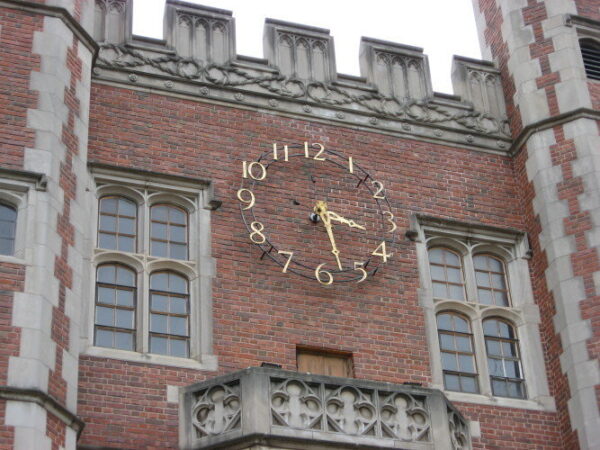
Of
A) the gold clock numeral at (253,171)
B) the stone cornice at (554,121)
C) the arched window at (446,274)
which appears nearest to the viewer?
the gold clock numeral at (253,171)

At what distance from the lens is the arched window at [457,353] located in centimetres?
1931

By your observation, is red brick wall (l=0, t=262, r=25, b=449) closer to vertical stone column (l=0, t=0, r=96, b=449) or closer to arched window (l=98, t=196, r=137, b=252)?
vertical stone column (l=0, t=0, r=96, b=449)

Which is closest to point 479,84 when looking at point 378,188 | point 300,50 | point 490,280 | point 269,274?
point 300,50

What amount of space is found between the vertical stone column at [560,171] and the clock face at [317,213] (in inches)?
94.5

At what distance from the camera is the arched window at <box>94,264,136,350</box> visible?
58.9 feet

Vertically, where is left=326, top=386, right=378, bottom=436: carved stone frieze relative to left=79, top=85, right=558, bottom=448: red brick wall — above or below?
below

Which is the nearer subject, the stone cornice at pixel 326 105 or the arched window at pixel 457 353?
the arched window at pixel 457 353

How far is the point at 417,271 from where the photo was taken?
20.0 meters

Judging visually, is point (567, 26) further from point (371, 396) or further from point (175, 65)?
point (371, 396)

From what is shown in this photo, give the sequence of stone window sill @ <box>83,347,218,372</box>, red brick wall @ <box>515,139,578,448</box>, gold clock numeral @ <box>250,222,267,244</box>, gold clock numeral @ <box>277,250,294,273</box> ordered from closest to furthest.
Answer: stone window sill @ <box>83,347,218,372</box> < red brick wall @ <box>515,139,578,448</box> < gold clock numeral @ <box>277,250,294,273</box> < gold clock numeral @ <box>250,222,267,244</box>

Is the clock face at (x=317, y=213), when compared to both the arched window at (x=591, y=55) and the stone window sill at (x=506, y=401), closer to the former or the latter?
the stone window sill at (x=506, y=401)

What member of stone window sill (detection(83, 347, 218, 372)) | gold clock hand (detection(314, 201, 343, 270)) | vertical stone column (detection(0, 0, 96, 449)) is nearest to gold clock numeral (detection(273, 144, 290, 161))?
gold clock hand (detection(314, 201, 343, 270))

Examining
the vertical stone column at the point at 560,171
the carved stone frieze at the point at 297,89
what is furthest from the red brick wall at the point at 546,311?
the carved stone frieze at the point at 297,89

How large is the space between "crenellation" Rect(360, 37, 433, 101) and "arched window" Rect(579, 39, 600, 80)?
250 cm
